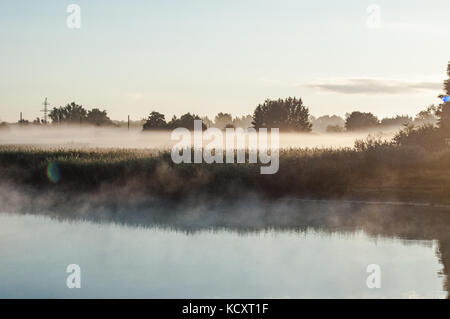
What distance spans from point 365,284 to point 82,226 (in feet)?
31.4

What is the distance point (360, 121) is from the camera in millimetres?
99688

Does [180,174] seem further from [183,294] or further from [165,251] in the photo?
[183,294]

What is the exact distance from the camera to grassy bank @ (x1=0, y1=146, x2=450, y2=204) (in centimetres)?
2673

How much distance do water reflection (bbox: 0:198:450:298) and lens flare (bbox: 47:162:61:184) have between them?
778cm

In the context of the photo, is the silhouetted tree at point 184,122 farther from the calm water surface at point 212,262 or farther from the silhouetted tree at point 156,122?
the calm water surface at point 212,262

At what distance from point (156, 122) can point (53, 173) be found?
155 feet

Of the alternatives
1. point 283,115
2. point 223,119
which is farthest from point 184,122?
point 223,119

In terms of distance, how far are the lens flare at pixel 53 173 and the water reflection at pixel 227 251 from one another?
778cm

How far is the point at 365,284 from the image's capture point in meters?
11.5

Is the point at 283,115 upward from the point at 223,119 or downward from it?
downward
